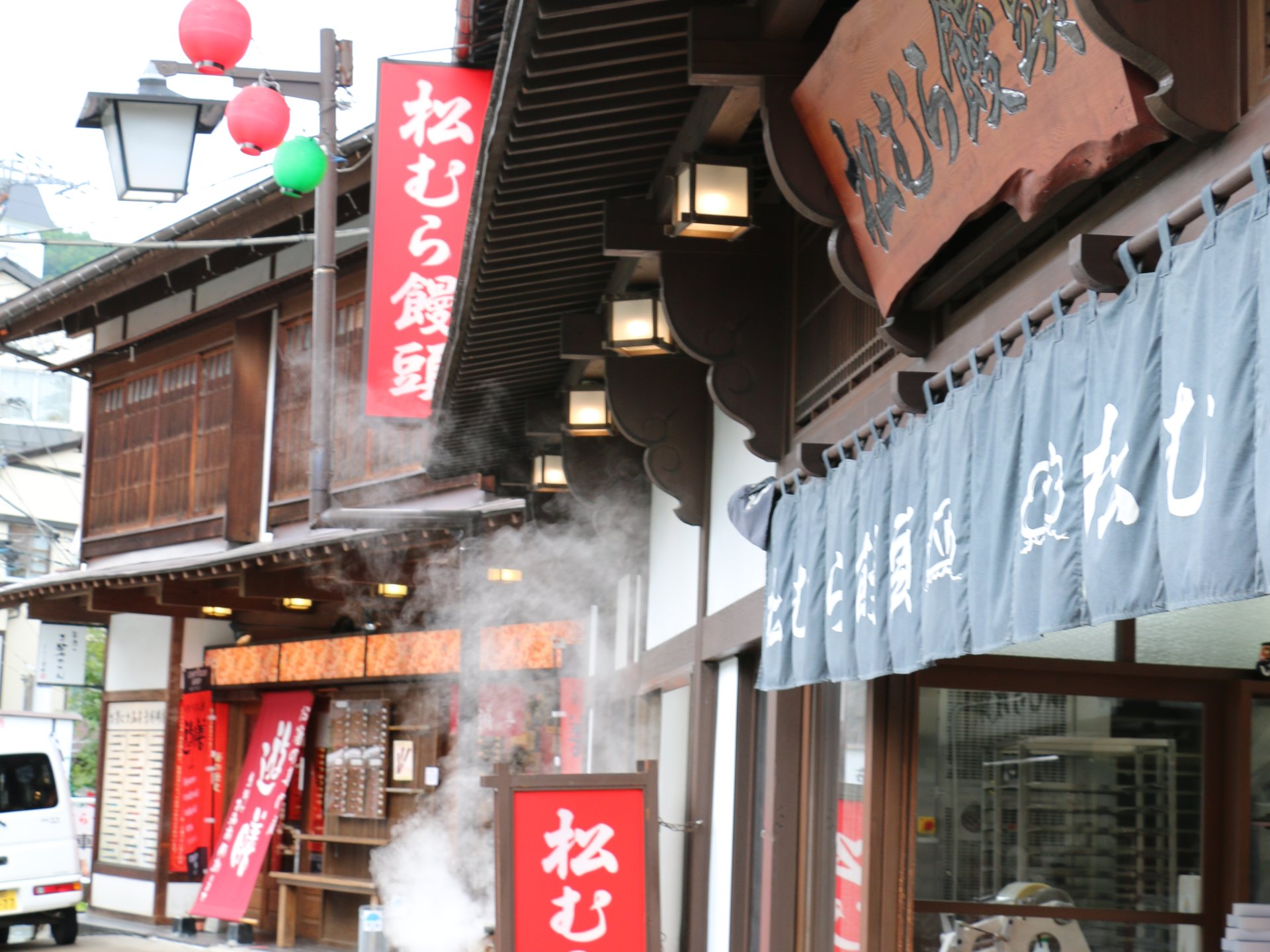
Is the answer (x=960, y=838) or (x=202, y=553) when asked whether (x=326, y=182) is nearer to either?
(x=202, y=553)

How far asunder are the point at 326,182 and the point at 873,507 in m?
9.33

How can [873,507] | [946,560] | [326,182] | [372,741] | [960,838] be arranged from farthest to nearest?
[372,741]
[326,182]
[960,838]
[873,507]
[946,560]

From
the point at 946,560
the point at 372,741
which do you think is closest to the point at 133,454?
the point at 372,741

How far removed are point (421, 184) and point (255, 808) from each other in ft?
35.0

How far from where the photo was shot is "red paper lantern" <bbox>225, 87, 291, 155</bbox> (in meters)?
9.96

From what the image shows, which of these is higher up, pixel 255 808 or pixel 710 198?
Result: pixel 710 198

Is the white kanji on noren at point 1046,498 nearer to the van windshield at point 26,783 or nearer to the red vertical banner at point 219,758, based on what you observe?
the van windshield at point 26,783

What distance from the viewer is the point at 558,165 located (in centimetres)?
598

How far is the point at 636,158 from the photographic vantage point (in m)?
6.15

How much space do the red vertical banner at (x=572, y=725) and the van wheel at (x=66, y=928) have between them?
6.83m

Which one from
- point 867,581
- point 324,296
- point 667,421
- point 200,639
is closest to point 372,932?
point 324,296

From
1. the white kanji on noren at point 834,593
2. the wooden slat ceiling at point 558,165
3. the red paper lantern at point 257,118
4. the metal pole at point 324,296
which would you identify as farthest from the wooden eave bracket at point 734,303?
the metal pole at point 324,296

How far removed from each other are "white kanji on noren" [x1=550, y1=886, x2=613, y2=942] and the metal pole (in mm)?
6982

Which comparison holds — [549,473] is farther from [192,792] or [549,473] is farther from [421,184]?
[192,792]
